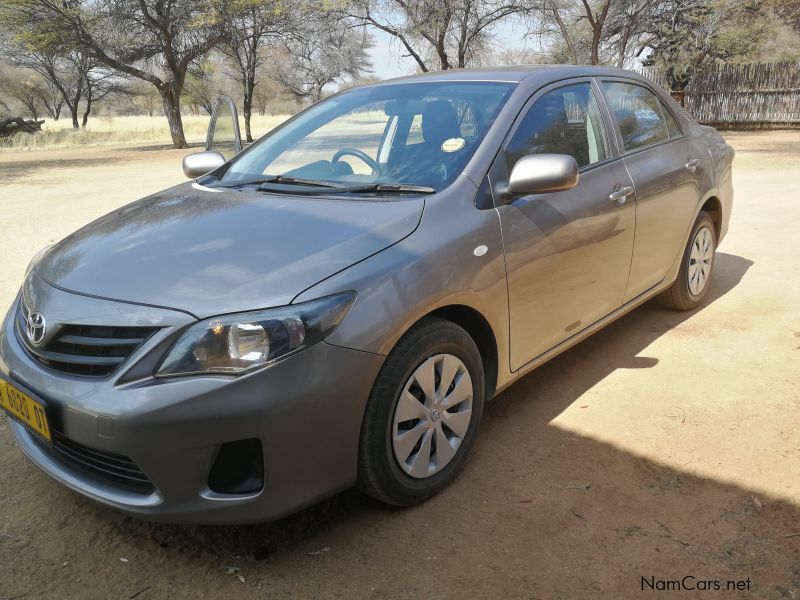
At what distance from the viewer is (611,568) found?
2.31m

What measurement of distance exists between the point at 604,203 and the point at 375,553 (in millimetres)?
2073

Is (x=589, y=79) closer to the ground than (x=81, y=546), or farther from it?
farther from it

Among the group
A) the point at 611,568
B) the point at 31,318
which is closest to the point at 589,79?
the point at 611,568

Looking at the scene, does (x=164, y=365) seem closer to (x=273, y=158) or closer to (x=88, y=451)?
(x=88, y=451)

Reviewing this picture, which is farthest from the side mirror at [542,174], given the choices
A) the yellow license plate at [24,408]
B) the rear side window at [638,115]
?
the yellow license plate at [24,408]

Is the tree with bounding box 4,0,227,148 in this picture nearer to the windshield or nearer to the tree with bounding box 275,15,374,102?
the tree with bounding box 275,15,374,102

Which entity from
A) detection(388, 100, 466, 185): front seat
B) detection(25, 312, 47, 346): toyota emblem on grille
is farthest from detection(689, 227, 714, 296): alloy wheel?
detection(25, 312, 47, 346): toyota emblem on grille

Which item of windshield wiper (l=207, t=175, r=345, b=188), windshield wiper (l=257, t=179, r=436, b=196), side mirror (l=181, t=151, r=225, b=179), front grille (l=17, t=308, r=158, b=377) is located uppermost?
side mirror (l=181, t=151, r=225, b=179)

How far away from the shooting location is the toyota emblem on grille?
2349 millimetres

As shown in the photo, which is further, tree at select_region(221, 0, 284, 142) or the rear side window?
tree at select_region(221, 0, 284, 142)

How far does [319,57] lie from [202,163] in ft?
135

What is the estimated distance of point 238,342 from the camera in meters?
2.11

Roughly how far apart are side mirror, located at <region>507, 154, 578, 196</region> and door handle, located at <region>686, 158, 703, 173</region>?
1846 millimetres

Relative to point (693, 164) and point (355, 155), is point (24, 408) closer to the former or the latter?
point (355, 155)
